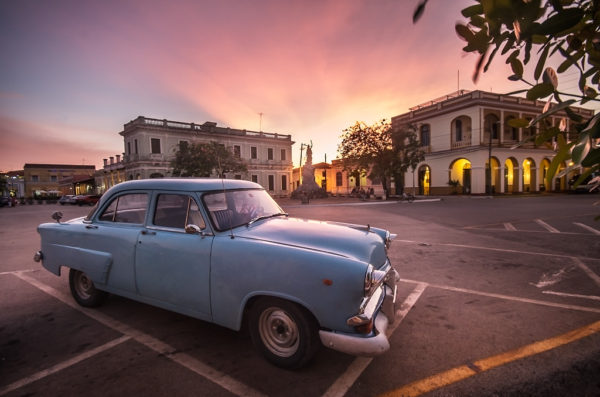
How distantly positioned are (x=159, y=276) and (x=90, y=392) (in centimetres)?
107

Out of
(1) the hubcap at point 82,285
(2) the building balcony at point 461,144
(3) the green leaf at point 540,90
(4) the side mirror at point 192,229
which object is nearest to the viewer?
(3) the green leaf at point 540,90

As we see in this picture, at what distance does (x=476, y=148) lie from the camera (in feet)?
99.2

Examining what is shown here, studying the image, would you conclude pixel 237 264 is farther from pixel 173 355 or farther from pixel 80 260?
pixel 80 260

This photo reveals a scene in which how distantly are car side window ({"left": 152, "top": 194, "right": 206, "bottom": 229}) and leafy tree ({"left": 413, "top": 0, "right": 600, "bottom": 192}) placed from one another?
8.87ft

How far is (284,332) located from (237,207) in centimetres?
148

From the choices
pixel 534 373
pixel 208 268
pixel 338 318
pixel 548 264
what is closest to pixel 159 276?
pixel 208 268

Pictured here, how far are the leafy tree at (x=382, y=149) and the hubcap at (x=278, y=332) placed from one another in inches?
1121

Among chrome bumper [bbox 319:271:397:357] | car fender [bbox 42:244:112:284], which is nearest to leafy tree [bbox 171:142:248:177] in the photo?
car fender [bbox 42:244:112:284]

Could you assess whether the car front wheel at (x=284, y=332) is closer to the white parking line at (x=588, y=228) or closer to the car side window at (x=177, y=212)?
the car side window at (x=177, y=212)

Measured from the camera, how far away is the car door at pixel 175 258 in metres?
2.82

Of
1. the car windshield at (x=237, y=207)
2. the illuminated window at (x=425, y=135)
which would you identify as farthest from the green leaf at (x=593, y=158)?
the illuminated window at (x=425, y=135)

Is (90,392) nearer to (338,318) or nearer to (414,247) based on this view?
(338,318)

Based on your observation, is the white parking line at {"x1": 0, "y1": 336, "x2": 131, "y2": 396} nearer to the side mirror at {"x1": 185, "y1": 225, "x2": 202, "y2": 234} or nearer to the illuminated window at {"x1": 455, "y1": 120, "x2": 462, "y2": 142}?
the side mirror at {"x1": 185, "y1": 225, "x2": 202, "y2": 234}

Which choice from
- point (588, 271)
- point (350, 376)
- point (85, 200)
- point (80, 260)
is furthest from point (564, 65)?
point (85, 200)
